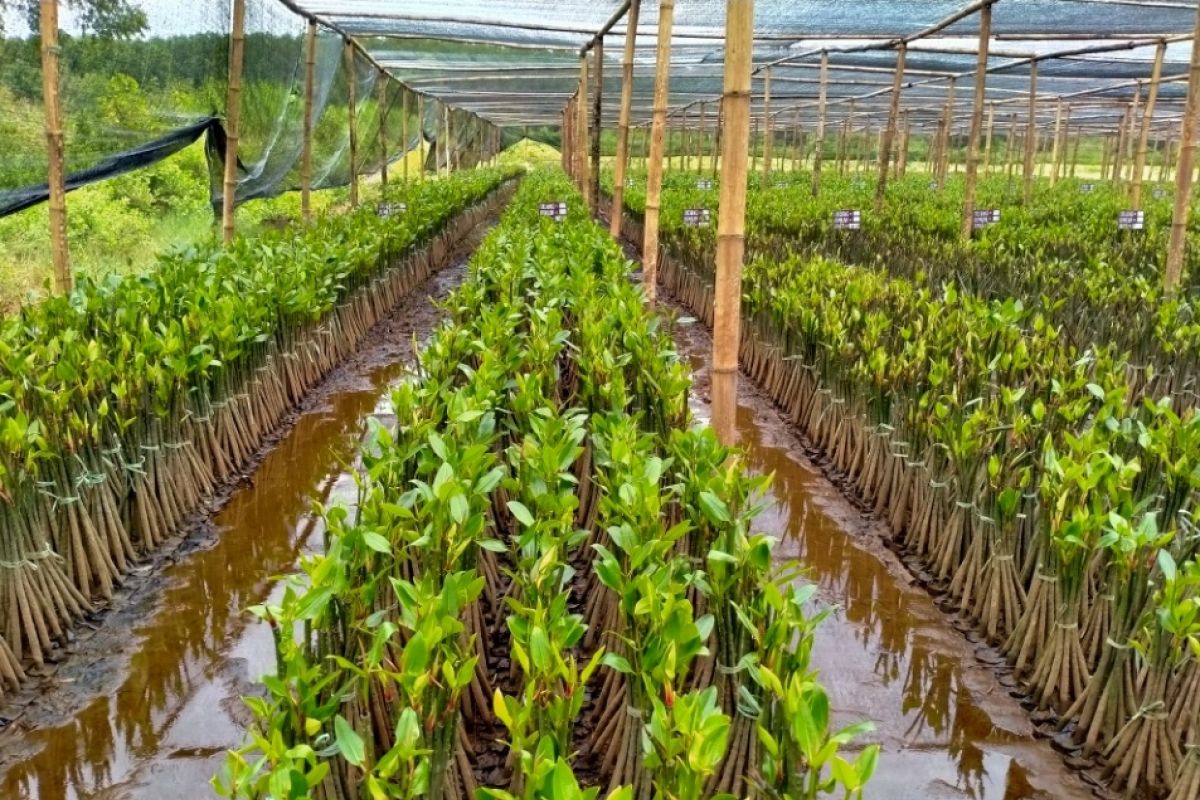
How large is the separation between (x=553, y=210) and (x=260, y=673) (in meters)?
7.61

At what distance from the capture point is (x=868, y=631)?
3.80 m

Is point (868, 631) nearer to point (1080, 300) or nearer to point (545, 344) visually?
point (545, 344)

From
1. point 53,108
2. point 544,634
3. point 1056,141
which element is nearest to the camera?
point 544,634

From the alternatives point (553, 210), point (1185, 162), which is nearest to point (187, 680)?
point (1185, 162)

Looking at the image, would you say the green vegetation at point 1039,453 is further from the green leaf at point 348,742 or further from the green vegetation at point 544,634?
the green leaf at point 348,742

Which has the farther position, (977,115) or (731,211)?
(977,115)

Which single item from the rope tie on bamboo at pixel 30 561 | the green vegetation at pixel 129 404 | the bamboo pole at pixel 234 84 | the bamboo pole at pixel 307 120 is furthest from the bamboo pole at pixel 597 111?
the rope tie on bamboo at pixel 30 561

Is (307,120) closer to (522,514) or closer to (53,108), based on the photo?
(53,108)

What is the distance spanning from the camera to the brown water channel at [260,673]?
289 cm

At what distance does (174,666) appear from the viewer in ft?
11.2

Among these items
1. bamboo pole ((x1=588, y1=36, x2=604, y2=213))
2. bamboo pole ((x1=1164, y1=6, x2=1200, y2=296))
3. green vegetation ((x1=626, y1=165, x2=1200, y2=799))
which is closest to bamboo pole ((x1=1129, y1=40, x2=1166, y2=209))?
green vegetation ((x1=626, y1=165, x2=1200, y2=799))

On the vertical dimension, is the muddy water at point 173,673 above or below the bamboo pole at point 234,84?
below

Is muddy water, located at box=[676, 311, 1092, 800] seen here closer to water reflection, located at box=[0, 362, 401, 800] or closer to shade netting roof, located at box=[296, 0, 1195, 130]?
water reflection, located at box=[0, 362, 401, 800]

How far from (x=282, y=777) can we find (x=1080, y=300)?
6.66m
